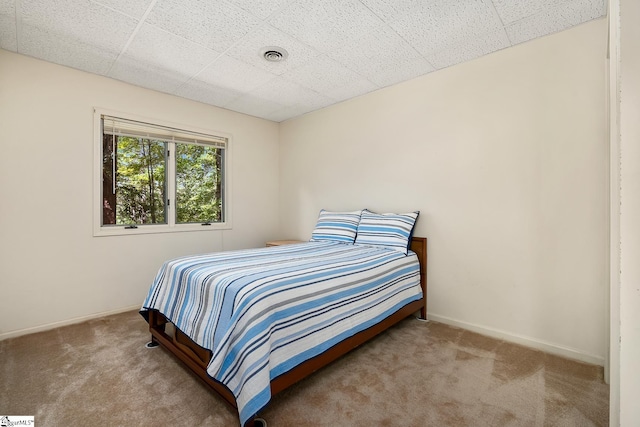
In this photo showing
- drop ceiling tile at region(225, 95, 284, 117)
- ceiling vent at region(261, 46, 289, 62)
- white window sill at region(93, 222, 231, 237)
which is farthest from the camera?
drop ceiling tile at region(225, 95, 284, 117)

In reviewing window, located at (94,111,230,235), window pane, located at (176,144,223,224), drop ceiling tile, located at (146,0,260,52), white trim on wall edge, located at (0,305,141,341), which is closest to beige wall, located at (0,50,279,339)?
white trim on wall edge, located at (0,305,141,341)

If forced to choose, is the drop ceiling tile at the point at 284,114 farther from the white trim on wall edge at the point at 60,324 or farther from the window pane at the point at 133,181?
the white trim on wall edge at the point at 60,324

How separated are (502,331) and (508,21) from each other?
2.38 m

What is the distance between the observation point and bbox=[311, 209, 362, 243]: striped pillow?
3.15 metres

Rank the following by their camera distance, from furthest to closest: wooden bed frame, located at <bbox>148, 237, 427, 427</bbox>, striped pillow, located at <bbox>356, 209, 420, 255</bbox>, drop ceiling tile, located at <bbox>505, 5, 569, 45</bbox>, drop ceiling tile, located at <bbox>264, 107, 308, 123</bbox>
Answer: drop ceiling tile, located at <bbox>264, 107, 308, 123</bbox>, striped pillow, located at <bbox>356, 209, 420, 255</bbox>, drop ceiling tile, located at <bbox>505, 5, 569, 45</bbox>, wooden bed frame, located at <bbox>148, 237, 427, 427</bbox>

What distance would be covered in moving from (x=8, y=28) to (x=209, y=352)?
2734 millimetres

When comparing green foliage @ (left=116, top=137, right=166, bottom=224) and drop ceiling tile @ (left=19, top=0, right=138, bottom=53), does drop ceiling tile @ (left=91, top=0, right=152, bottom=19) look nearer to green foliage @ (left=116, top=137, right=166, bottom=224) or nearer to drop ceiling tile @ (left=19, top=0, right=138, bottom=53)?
drop ceiling tile @ (left=19, top=0, right=138, bottom=53)

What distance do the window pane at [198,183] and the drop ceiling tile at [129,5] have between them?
1690 mm

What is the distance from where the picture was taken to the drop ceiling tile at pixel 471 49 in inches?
89.2

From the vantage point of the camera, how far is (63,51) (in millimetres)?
2422

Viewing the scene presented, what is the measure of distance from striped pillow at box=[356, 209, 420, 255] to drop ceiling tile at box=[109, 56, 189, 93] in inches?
93.8

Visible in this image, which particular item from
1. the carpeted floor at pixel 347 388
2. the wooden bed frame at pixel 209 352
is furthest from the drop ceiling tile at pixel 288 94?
the carpeted floor at pixel 347 388

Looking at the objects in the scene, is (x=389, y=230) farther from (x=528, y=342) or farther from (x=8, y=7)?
(x=8, y=7)

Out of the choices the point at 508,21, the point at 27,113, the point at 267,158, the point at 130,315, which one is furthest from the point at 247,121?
the point at 508,21
